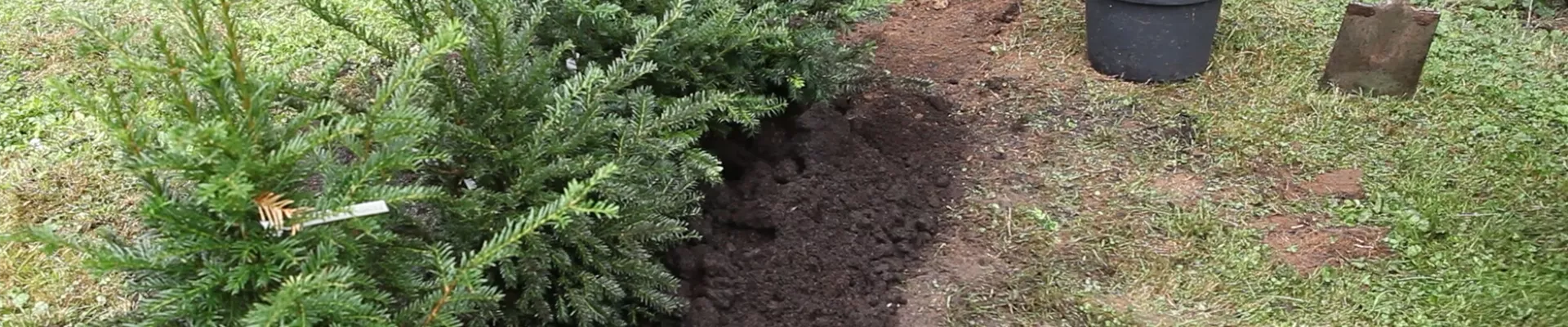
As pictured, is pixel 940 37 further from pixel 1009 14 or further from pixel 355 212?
pixel 355 212

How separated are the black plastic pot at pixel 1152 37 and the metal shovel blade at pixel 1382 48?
41 centimetres

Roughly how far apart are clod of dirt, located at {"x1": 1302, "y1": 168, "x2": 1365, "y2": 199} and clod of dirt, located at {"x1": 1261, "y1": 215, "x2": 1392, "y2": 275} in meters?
0.17

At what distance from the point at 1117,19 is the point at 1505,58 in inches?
59.6

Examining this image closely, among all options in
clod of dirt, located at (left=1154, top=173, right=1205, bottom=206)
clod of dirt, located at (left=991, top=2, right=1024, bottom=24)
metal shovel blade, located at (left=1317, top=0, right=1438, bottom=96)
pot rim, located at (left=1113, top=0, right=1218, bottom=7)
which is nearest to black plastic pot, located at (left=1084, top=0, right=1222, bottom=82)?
pot rim, located at (left=1113, top=0, right=1218, bottom=7)

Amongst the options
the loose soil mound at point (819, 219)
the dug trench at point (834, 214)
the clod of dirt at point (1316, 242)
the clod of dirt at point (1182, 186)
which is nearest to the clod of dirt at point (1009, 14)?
the dug trench at point (834, 214)

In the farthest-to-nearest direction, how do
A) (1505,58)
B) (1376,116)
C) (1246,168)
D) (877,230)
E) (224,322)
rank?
1. (1505,58)
2. (1376,116)
3. (1246,168)
4. (877,230)
5. (224,322)

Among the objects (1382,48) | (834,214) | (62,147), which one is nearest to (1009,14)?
(1382,48)

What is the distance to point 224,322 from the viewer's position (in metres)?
1.56

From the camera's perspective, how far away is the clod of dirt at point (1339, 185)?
3.08 m

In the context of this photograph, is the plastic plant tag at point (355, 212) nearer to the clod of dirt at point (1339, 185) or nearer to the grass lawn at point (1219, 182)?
the grass lawn at point (1219, 182)

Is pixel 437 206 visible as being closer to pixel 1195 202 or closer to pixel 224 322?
pixel 224 322

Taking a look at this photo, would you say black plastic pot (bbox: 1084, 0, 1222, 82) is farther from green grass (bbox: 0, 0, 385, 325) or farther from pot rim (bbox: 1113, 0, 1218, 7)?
green grass (bbox: 0, 0, 385, 325)

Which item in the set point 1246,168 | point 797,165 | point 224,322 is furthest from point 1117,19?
point 224,322

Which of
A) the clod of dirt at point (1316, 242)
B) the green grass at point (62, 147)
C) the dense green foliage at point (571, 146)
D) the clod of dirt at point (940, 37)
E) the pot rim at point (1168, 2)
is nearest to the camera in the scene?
the dense green foliage at point (571, 146)
